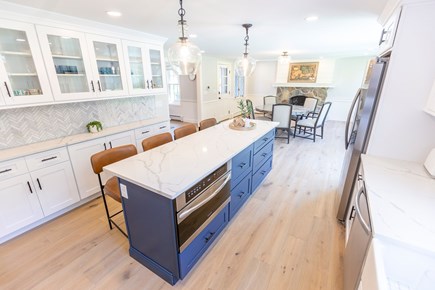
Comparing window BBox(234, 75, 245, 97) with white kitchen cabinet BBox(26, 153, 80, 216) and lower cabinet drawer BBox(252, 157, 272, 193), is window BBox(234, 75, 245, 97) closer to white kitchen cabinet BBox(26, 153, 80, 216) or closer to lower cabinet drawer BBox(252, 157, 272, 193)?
lower cabinet drawer BBox(252, 157, 272, 193)

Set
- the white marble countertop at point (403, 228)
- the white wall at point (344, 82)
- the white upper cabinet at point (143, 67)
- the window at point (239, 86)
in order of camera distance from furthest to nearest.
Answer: the window at point (239, 86)
the white wall at point (344, 82)
the white upper cabinet at point (143, 67)
the white marble countertop at point (403, 228)

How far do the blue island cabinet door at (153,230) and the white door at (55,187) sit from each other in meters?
1.18

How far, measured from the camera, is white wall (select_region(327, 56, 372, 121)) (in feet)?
21.5

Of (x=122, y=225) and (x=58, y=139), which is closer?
(x=122, y=225)

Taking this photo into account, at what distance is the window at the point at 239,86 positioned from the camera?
8148mm

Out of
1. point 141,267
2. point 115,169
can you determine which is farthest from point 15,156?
point 141,267

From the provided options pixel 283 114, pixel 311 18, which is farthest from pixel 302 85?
pixel 311 18

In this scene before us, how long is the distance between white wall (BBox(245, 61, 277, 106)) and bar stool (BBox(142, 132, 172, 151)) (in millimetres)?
6858

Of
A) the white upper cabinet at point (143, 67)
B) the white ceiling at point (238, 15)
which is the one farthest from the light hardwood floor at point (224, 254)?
the white ceiling at point (238, 15)

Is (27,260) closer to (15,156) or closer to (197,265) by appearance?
(15,156)

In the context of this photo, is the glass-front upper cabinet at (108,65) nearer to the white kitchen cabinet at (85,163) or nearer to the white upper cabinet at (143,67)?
the white upper cabinet at (143,67)

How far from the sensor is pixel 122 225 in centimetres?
219

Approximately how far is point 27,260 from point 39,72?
1893mm

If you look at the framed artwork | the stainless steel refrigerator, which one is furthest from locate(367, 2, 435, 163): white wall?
the framed artwork
